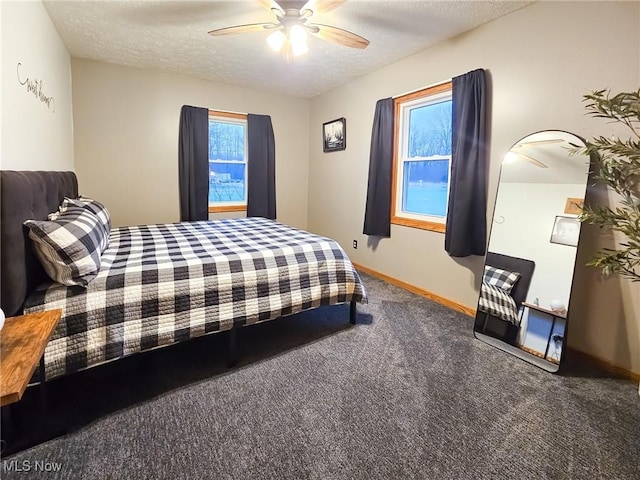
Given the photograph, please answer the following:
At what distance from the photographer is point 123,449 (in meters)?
1.37

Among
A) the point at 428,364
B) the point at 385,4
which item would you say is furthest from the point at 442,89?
the point at 428,364

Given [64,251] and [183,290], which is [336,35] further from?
[64,251]

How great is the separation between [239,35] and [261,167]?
1.79 metres

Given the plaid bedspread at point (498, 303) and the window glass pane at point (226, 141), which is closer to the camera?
the plaid bedspread at point (498, 303)

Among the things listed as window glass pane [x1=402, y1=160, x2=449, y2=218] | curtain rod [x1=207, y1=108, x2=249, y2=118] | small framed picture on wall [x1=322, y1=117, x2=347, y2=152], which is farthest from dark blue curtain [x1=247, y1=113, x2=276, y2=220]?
window glass pane [x1=402, y1=160, x2=449, y2=218]

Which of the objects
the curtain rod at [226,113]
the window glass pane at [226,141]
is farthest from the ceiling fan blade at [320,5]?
the window glass pane at [226,141]

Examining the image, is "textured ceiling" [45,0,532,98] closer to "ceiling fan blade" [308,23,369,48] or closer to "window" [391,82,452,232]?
"ceiling fan blade" [308,23,369,48]

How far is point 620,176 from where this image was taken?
5.62 feet

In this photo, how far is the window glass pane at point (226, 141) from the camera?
13.7 ft

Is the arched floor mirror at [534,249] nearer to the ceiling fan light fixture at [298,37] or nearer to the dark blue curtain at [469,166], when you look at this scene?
the dark blue curtain at [469,166]

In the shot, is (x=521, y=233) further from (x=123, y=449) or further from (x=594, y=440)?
(x=123, y=449)

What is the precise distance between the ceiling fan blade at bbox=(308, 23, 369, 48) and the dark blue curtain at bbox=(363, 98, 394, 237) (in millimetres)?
1125

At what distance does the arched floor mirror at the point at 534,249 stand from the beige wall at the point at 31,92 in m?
3.13

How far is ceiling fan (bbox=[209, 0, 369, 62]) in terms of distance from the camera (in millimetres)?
1980
